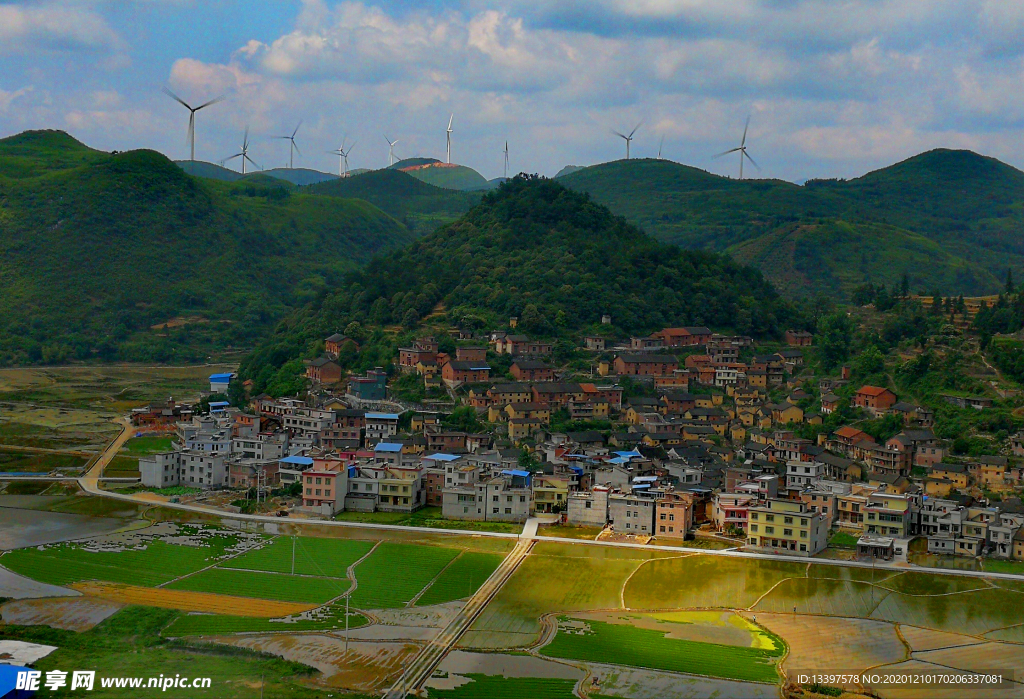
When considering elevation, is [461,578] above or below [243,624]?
above

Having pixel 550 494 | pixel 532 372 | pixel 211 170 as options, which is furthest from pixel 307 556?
pixel 211 170

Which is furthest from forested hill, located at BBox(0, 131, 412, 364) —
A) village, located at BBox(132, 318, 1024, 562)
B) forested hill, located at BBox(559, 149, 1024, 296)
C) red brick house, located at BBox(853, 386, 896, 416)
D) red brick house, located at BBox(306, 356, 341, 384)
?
red brick house, located at BBox(853, 386, 896, 416)

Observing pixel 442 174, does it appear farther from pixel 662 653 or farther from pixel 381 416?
pixel 662 653

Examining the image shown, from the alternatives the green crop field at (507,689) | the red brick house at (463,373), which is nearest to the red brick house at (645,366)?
the red brick house at (463,373)

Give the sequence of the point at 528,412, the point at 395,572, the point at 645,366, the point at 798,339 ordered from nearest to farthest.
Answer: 1. the point at 395,572
2. the point at 528,412
3. the point at 645,366
4. the point at 798,339

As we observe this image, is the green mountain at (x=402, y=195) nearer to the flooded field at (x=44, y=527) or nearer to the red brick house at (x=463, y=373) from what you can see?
the red brick house at (x=463, y=373)

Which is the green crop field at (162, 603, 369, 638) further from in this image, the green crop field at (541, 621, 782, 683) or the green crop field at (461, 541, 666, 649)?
the green crop field at (541, 621, 782, 683)
